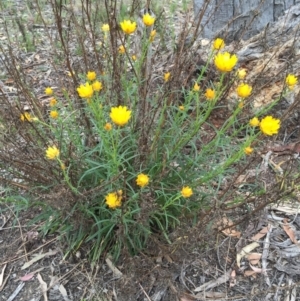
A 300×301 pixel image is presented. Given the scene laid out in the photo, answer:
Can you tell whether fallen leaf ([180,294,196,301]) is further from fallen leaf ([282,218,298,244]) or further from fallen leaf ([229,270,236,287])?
fallen leaf ([282,218,298,244])

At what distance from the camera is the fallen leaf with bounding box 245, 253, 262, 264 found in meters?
2.33

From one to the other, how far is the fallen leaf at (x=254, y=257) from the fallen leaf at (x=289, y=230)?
0.75 feet

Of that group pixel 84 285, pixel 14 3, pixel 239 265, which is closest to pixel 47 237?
pixel 84 285

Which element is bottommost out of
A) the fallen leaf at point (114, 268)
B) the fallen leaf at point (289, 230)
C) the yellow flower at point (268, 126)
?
the fallen leaf at point (114, 268)

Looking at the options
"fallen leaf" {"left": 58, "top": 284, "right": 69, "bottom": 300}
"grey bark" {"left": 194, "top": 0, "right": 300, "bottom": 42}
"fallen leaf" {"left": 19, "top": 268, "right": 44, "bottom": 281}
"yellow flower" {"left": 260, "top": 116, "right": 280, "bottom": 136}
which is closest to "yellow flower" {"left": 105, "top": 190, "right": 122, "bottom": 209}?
"yellow flower" {"left": 260, "top": 116, "right": 280, "bottom": 136}

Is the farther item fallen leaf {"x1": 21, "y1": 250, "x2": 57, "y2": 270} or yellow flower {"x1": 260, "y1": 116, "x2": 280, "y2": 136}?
fallen leaf {"x1": 21, "y1": 250, "x2": 57, "y2": 270}

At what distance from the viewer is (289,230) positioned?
8.19 ft

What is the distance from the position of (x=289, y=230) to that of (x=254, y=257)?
0.31 meters

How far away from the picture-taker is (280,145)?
2998mm

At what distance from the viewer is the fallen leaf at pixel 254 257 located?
233cm

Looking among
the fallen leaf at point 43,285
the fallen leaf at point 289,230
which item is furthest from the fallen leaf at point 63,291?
the fallen leaf at point 289,230

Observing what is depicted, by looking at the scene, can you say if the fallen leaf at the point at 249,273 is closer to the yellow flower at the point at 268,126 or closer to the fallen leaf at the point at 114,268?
the fallen leaf at the point at 114,268

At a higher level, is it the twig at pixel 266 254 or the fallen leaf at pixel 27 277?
the twig at pixel 266 254

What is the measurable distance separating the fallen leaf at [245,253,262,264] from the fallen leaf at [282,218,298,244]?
0.23 meters
